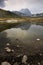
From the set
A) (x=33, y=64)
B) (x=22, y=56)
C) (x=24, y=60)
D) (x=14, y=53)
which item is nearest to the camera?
(x=33, y=64)

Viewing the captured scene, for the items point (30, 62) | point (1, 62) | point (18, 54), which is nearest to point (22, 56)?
point (18, 54)

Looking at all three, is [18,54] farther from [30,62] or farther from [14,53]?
[30,62]

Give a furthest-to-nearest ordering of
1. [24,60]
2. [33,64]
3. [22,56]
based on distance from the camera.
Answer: [22,56] → [24,60] → [33,64]

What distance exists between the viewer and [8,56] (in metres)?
17.2

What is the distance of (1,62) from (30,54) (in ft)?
14.2

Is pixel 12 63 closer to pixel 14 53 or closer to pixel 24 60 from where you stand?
pixel 24 60

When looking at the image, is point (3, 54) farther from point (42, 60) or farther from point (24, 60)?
point (42, 60)

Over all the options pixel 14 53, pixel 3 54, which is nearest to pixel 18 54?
pixel 14 53

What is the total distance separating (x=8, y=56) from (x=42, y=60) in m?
4.51

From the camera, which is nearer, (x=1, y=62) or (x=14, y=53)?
(x=1, y=62)

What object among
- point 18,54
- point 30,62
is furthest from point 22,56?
point 30,62

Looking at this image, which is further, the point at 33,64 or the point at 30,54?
the point at 30,54

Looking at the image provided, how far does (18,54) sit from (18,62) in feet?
8.33

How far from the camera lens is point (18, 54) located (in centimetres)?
1781
